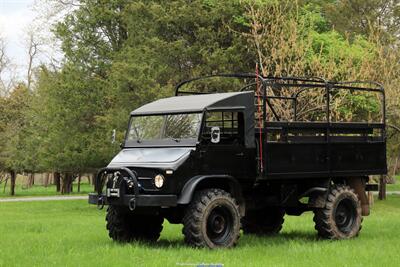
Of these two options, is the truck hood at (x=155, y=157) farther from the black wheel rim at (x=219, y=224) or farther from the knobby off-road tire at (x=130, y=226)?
the black wheel rim at (x=219, y=224)

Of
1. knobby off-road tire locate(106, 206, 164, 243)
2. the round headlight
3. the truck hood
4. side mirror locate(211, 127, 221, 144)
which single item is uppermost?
side mirror locate(211, 127, 221, 144)

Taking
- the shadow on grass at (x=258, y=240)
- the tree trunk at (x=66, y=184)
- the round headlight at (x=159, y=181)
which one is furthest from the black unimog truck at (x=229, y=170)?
the tree trunk at (x=66, y=184)

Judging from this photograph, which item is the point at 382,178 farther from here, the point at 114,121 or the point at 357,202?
the point at 357,202

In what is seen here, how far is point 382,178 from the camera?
34.7 m

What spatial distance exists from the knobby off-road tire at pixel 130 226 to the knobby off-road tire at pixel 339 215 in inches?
125

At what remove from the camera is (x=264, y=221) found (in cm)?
1541

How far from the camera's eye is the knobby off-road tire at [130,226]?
1309 cm

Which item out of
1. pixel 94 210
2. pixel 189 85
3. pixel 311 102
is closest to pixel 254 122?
pixel 311 102

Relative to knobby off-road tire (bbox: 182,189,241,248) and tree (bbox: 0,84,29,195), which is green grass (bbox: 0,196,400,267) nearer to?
knobby off-road tire (bbox: 182,189,241,248)

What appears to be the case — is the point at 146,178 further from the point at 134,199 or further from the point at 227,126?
the point at 227,126

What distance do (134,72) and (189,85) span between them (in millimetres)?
2317

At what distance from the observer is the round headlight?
11.7m

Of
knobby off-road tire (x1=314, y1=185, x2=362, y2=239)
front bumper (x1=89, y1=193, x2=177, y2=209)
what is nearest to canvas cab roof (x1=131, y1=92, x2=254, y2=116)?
front bumper (x1=89, y1=193, x2=177, y2=209)

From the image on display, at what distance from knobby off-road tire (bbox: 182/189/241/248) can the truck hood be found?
72cm
